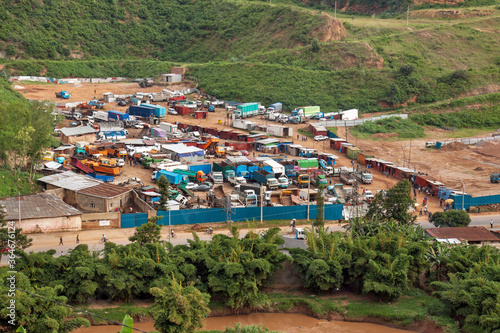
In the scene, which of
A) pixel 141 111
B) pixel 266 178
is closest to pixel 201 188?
pixel 266 178

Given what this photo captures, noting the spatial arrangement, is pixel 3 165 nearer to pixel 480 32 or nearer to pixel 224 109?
pixel 224 109

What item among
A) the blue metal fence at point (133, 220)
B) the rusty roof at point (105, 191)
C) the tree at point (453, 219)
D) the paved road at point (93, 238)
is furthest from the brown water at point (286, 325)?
the rusty roof at point (105, 191)

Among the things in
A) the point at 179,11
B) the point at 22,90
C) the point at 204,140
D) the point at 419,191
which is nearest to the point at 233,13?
the point at 179,11

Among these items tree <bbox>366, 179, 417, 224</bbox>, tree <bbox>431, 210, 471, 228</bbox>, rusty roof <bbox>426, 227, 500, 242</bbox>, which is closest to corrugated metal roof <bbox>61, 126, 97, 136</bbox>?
tree <bbox>366, 179, 417, 224</bbox>

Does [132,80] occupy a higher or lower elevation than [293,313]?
higher

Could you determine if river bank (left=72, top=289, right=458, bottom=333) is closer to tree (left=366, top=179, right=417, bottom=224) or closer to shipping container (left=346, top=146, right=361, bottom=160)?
tree (left=366, top=179, right=417, bottom=224)

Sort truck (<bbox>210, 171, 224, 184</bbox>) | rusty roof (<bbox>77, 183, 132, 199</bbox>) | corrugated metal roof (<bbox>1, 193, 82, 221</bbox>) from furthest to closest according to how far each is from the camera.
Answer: truck (<bbox>210, 171, 224, 184</bbox>) < rusty roof (<bbox>77, 183, 132, 199</bbox>) < corrugated metal roof (<bbox>1, 193, 82, 221</bbox>)
